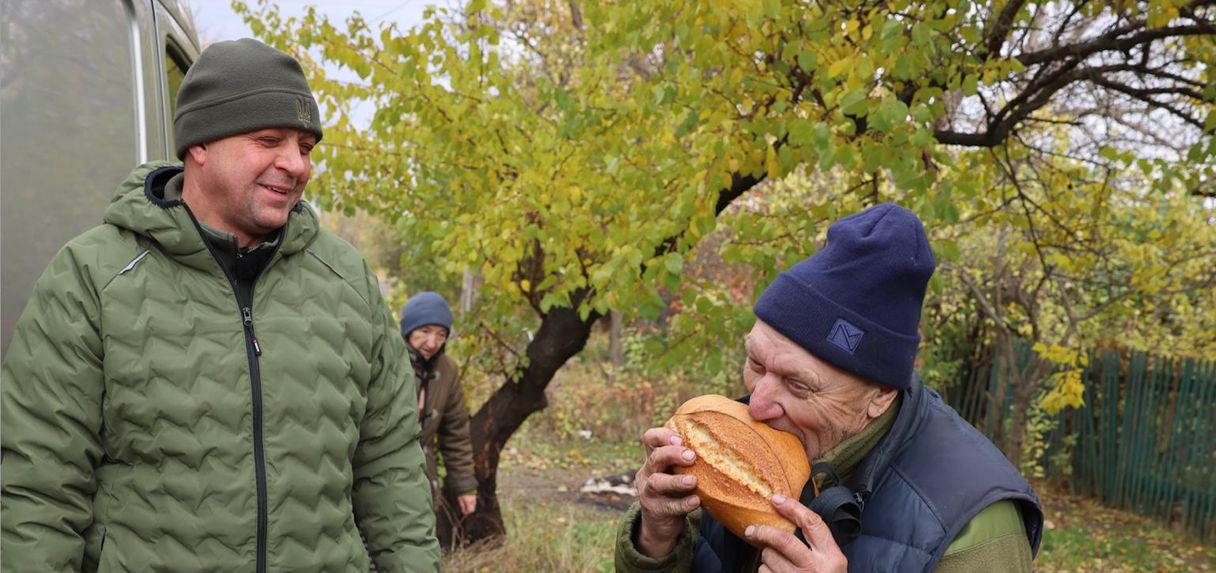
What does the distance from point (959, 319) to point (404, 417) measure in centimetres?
1128

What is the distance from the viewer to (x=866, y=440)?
5.63 feet

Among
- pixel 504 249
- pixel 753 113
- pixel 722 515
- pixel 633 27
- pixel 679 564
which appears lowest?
pixel 679 564

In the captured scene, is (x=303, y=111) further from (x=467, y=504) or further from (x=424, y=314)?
(x=467, y=504)

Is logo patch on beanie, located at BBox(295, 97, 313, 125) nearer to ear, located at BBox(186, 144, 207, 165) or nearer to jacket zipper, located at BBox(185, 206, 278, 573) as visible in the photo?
ear, located at BBox(186, 144, 207, 165)

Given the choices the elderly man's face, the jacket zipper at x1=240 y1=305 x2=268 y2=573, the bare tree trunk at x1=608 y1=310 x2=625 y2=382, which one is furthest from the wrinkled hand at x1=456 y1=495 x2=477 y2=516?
the bare tree trunk at x1=608 y1=310 x2=625 y2=382

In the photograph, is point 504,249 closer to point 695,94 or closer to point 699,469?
point 695,94

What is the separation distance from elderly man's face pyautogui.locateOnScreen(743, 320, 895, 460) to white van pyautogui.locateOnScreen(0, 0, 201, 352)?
4.46 feet

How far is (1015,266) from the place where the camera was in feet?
34.2

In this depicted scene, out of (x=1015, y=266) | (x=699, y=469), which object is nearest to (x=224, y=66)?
(x=699, y=469)

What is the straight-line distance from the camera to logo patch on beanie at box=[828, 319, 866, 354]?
5.36ft

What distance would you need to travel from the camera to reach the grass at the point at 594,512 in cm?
619

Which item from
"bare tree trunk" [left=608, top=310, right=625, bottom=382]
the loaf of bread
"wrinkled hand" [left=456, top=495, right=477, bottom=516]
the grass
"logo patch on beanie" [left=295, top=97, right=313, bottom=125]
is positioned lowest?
the grass

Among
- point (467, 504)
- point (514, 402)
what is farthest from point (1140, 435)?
point (467, 504)

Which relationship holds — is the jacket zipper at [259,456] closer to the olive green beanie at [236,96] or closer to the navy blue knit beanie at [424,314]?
the olive green beanie at [236,96]
